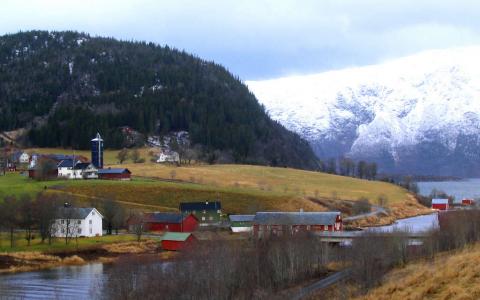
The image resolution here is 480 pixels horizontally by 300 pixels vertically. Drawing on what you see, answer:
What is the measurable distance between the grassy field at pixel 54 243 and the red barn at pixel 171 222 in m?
8.06

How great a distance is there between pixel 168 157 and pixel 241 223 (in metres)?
87.8

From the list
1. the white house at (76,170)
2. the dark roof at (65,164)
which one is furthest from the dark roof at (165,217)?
the dark roof at (65,164)

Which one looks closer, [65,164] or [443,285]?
[443,285]

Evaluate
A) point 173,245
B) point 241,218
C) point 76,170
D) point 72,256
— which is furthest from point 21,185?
point 72,256

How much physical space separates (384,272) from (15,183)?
292 feet

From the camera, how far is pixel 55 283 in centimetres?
5834

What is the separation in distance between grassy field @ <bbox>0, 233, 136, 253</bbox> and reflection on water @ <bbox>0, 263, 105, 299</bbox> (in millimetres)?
9507

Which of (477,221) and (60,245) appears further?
(60,245)

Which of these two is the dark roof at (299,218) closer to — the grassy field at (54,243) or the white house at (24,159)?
the grassy field at (54,243)

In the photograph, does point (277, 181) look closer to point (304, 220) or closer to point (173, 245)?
point (304, 220)

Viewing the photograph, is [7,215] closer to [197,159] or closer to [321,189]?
[321,189]

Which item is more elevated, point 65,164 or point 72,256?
point 65,164

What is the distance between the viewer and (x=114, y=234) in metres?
94.3

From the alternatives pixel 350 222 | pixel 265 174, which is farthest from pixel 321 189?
pixel 350 222
